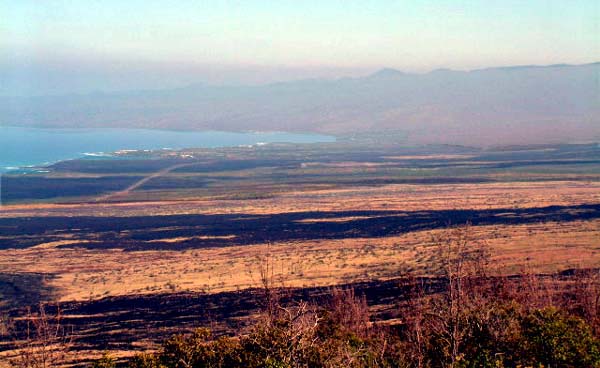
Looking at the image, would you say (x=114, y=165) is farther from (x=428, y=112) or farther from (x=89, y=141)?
(x=428, y=112)

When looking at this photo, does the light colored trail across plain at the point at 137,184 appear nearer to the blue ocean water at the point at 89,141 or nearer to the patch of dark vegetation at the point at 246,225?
the patch of dark vegetation at the point at 246,225

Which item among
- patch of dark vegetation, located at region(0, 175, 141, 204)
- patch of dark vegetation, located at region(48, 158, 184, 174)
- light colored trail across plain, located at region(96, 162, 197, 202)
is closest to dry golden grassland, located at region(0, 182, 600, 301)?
light colored trail across plain, located at region(96, 162, 197, 202)

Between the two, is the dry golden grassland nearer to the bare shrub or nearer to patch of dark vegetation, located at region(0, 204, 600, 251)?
patch of dark vegetation, located at region(0, 204, 600, 251)

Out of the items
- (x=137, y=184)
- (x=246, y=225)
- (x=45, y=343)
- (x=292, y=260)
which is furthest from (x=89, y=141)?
(x=45, y=343)

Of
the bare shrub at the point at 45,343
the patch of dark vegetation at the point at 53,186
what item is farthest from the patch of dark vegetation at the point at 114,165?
the bare shrub at the point at 45,343

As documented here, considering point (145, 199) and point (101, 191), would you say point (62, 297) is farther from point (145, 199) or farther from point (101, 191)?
point (101, 191)

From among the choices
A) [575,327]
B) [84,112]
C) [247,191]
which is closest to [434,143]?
[247,191]
